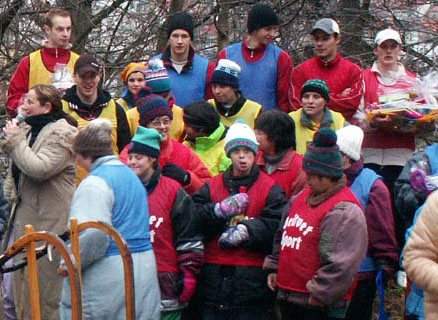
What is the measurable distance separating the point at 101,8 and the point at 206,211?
21.7 ft

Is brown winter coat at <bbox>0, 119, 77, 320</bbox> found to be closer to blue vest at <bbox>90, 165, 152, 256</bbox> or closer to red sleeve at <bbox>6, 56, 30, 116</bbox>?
blue vest at <bbox>90, 165, 152, 256</bbox>

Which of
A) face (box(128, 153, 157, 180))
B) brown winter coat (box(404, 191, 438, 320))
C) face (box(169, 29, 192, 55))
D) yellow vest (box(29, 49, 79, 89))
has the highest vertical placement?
face (box(169, 29, 192, 55))

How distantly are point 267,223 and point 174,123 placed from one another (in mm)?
1660

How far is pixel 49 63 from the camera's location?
7762mm

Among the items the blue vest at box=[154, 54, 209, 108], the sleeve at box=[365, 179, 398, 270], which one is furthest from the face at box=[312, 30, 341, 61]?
the sleeve at box=[365, 179, 398, 270]

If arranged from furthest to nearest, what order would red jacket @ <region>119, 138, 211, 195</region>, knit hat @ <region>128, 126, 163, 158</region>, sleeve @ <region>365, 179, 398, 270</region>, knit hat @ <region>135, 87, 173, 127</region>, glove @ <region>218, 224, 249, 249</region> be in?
1. knit hat @ <region>135, 87, 173, 127</region>
2. red jacket @ <region>119, 138, 211, 195</region>
3. sleeve @ <region>365, 179, 398, 270</region>
4. glove @ <region>218, 224, 249, 249</region>
5. knit hat @ <region>128, 126, 163, 158</region>

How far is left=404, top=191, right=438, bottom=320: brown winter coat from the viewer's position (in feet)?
14.8

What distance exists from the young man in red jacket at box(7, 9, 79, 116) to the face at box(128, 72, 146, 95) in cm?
54

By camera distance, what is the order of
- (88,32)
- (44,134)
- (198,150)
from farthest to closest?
(88,32), (198,150), (44,134)

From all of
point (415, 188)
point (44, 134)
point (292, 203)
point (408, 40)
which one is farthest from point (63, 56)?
point (408, 40)

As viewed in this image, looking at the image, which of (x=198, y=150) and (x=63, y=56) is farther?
(x=63, y=56)

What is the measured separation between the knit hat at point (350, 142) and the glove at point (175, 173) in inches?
44.3

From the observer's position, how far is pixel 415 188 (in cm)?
579

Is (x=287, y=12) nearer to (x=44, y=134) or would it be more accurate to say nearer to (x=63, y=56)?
(x=63, y=56)
